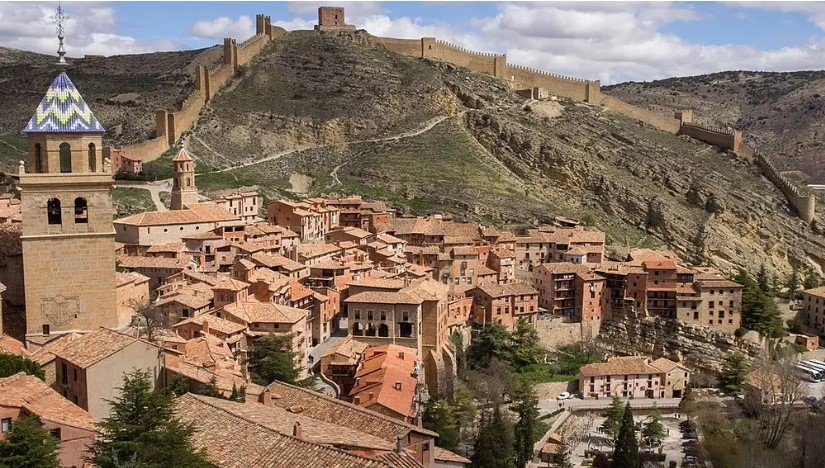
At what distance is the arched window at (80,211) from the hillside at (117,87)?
47195mm

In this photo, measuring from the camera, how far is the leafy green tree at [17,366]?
1534 centimetres

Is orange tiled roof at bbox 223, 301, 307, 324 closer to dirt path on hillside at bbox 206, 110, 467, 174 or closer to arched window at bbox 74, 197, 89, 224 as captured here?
arched window at bbox 74, 197, 89, 224

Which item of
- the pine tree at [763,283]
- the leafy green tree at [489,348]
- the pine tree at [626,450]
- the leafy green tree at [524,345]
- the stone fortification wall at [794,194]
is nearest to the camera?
the pine tree at [626,450]

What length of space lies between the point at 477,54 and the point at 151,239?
44.2 meters

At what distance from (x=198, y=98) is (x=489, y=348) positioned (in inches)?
1369

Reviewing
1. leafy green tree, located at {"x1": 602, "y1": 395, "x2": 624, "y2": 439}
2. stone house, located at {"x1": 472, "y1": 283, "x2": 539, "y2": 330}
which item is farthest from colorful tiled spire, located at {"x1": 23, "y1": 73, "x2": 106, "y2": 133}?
stone house, located at {"x1": 472, "y1": 283, "x2": 539, "y2": 330}

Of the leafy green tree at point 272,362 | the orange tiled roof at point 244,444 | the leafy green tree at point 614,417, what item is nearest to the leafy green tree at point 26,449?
the orange tiled roof at point 244,444

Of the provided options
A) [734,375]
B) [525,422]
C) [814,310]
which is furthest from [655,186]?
[525,422]

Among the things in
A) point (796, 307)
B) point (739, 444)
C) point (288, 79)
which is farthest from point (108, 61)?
point (739, 444)

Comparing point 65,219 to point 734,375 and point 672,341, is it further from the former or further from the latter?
point 672,341

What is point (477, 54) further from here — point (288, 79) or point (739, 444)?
point (739, 444)

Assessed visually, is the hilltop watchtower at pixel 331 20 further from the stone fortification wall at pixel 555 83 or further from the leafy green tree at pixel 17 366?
the leafy green tree at pixel 17 366

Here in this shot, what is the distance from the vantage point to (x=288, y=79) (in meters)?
69.9

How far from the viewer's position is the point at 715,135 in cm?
7394
